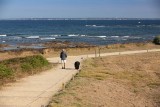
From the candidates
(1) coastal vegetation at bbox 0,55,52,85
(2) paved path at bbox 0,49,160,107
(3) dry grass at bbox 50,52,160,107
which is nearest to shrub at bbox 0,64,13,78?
(1) coastal vegetation at bbox 0,55,52,85

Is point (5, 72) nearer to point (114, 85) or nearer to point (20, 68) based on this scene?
point (20, 68)

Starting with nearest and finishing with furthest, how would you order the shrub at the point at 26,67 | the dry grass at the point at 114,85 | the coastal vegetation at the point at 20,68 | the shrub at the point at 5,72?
the dry grass at the point at 114,85 < the shrub at the point at 5,72 < the coastal vegetation at the point at 20,68 < the shrub at the point at 26,67

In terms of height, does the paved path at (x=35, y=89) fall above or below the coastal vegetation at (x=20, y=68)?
below

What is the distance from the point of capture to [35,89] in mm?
21250

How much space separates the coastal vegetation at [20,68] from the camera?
77.2ft

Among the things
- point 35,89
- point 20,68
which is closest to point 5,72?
point 20,68

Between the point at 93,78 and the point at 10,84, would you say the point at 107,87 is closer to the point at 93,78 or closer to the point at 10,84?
the point at 93,78

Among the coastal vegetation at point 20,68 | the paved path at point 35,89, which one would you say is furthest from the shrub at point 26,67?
the paved path at point 35,89

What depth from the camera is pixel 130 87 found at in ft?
Result: 75.5

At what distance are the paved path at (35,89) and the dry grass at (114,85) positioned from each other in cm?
67

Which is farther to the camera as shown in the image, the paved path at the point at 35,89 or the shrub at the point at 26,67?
the shrub at the point at 26,67

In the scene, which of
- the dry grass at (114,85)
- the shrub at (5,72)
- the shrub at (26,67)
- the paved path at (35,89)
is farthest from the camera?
the shrub at (26,67)

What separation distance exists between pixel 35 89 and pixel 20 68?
17.4ft

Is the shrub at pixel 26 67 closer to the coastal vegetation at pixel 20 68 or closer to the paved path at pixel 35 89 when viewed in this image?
the coastal vegetation at pixel 20 68
